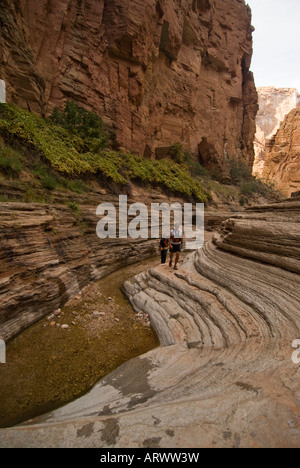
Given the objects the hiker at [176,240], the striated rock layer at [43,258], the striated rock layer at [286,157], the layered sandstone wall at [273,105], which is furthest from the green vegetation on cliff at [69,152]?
the layered sandstone wall at [273,105]

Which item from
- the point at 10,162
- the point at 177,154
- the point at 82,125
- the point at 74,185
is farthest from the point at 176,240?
the point at 177,154

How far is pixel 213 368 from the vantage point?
298 cm

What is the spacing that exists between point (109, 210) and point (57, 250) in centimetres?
349

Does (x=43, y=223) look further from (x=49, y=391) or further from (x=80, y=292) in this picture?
(x=49, y=391)

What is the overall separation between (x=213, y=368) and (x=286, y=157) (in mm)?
58947

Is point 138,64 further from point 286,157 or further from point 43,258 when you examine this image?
point 286,157

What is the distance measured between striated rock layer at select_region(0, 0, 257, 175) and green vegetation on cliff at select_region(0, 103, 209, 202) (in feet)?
7.38

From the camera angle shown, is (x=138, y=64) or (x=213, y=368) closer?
(x=213, y=368)

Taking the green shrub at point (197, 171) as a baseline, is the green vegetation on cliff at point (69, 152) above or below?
below

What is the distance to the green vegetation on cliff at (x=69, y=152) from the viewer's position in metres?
7.91

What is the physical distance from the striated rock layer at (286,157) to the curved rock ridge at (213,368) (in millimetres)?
50102

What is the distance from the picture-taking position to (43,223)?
18.9 ft

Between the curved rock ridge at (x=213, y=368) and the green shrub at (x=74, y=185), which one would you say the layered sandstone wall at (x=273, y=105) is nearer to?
the green shrub at (x=74, y=185)
